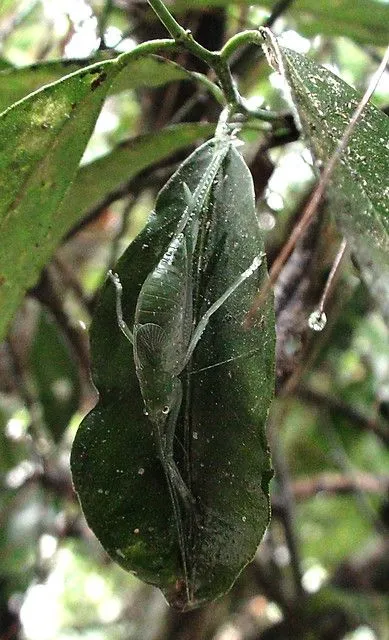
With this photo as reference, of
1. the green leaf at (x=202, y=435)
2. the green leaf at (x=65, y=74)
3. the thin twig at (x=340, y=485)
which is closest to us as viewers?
the green leaf at (x=202, y=435)

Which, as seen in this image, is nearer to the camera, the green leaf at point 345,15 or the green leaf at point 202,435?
the green leaf at point 202,435

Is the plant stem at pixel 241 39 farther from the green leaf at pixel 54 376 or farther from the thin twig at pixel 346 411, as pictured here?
the thin twig at pixel 346 411

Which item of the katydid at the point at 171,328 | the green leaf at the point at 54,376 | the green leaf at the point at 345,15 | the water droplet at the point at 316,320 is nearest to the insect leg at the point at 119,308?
the katydid at the point at 171,328

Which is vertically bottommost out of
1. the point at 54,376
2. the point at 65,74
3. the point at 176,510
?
the point at 54,376

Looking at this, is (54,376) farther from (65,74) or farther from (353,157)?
(353,157)

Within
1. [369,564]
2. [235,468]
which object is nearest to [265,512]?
[235,468]

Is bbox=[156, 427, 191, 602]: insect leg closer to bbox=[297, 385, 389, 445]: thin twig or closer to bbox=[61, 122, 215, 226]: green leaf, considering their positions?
bbox=[61, 122, 215, 226]: green leaf

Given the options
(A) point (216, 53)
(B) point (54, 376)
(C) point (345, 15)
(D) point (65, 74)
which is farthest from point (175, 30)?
(B) point (54, 376)
